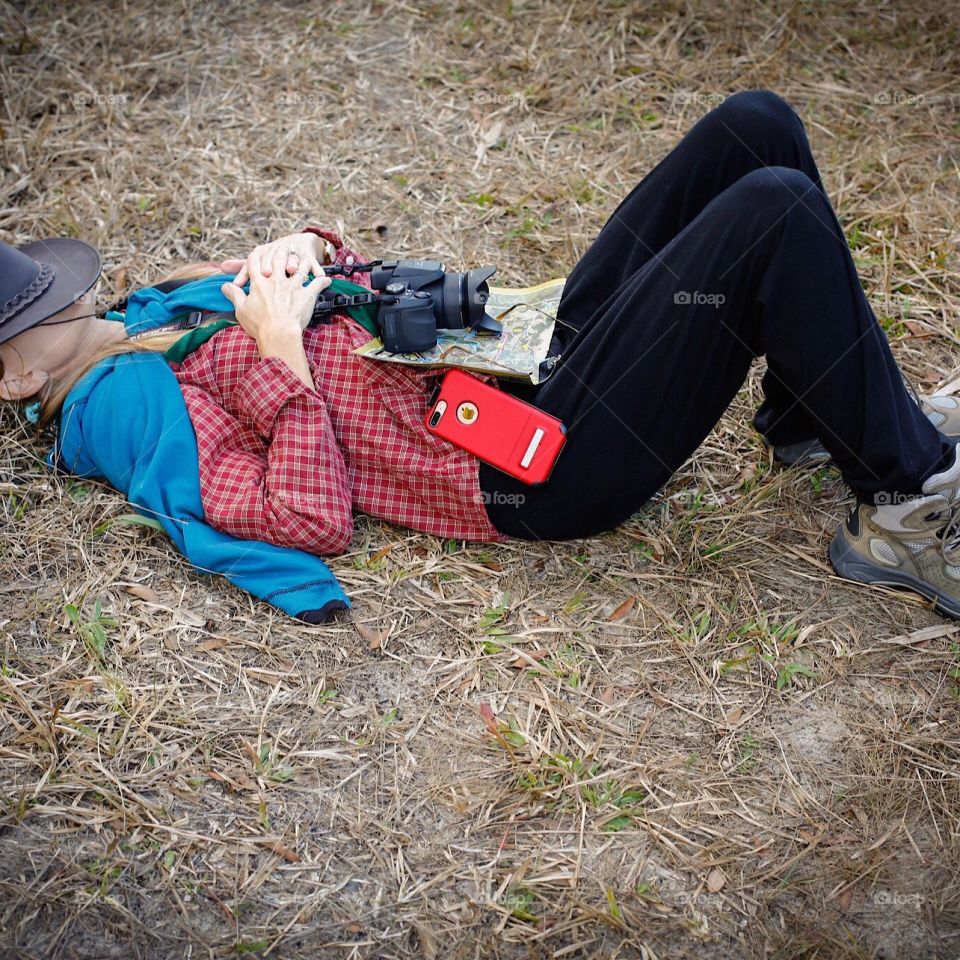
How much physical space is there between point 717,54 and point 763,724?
3487 mm

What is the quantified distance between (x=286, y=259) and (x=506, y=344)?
0.70m

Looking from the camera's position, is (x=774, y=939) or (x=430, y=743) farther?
(x=430, y=743)

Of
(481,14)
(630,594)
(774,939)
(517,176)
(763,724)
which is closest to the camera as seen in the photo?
(774,939)

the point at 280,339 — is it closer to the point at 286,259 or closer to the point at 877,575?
the point at 286,259

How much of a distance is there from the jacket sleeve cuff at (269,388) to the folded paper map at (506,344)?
20cm

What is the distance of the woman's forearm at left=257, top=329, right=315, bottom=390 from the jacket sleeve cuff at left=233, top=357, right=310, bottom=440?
20 millimetres

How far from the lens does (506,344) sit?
2.52 m

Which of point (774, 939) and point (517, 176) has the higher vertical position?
point (517, 176)

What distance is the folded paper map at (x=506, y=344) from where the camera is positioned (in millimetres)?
2420

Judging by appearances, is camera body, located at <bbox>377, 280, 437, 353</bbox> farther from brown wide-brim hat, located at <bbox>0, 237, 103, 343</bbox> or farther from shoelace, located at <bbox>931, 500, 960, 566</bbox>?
shoelace, located at <bbox>931, 500, 960, 566</bbox>

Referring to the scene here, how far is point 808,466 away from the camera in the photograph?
2.96 meters

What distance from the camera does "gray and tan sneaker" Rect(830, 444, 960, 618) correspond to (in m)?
2.38

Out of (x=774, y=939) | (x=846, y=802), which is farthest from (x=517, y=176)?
(x=774, y=939)

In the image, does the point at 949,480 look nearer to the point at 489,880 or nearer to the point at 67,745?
the point at 489,880
